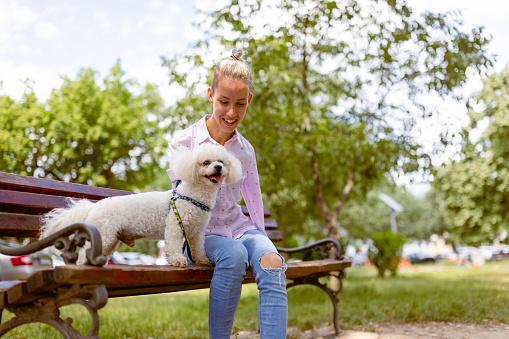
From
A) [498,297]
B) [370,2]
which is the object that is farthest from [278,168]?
[498,297]

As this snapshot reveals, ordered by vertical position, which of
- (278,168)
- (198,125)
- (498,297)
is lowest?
(498,297)

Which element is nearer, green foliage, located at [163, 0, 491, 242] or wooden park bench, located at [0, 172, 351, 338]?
wooden park bench, located at [0, 172, 351, 338]

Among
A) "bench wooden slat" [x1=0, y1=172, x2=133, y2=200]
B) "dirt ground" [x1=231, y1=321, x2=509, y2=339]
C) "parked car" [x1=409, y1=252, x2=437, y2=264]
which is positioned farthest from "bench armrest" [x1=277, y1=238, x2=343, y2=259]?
"parked car" [x1=409, y1=252, x2=437, y2=264]

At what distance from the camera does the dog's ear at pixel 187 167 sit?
8.66 ft

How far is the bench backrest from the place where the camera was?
9.28 ft

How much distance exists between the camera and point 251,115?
7.62 m

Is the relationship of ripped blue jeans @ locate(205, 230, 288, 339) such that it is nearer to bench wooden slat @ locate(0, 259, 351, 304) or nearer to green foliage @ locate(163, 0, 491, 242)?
bench wooden slat @ locate(0, 259, 351, 304)

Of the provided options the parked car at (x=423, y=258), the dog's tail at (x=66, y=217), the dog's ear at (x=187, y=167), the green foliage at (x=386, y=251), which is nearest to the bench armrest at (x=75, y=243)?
the dog's tail at (x=66, y=217)

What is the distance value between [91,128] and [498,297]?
15.8 metres

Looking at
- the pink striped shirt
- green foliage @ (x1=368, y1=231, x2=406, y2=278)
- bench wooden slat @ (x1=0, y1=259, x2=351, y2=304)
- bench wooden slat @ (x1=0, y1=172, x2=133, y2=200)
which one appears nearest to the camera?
bench wooden slat @ (x1=0, y1=259, x2=351, y2=304)

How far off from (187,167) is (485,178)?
22366 mm

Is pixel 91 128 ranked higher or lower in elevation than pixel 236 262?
A: higher

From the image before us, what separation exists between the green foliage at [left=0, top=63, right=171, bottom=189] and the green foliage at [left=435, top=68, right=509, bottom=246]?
1307 centimetres

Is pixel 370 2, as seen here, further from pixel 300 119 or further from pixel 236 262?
pixel 236 262
